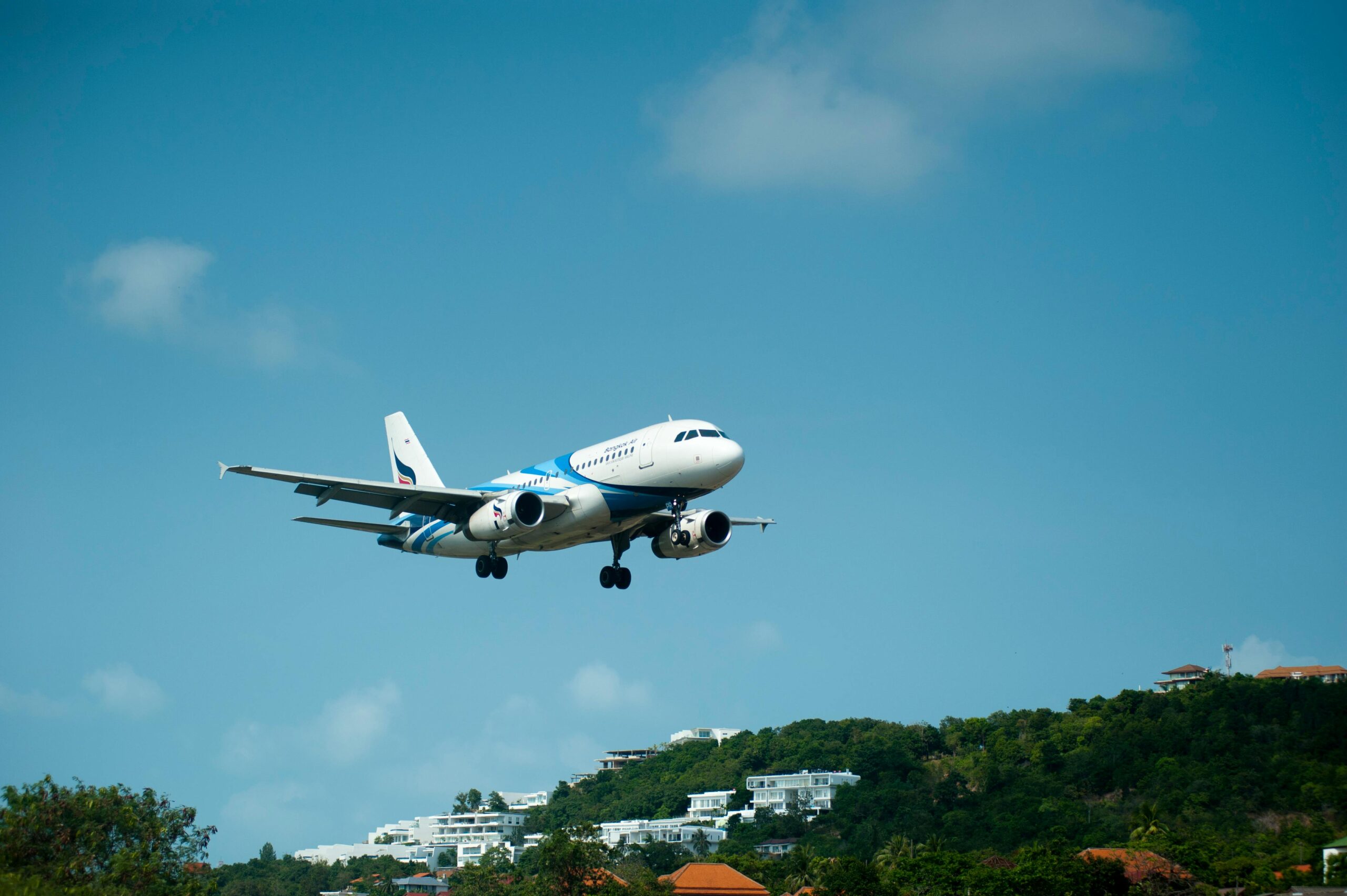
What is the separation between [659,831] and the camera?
156 m

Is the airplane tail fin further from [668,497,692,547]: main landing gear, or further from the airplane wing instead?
[668,497,692,547]: main landing gear

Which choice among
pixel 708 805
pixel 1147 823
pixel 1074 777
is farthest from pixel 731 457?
pixel 708 805

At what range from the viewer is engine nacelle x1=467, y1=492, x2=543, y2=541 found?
45.9 meters

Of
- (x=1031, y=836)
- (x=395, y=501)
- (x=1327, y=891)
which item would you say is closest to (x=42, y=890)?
(x=395, y=501)

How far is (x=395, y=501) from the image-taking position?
166ft

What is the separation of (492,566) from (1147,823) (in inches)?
1921

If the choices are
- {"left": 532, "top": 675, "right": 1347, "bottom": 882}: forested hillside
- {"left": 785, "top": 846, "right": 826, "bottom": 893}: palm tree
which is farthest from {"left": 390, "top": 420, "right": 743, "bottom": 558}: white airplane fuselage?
{"left": 785, "top": 846, "right": 826, "bottom": 893}: palm tree

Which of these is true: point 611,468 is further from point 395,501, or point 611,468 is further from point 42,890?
point 42,890

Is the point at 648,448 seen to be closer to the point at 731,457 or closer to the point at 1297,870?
the point at 731,457

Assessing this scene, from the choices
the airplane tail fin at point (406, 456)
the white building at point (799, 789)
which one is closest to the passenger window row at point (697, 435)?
the airplane tail fin at point (406, 456)

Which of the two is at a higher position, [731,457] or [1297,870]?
[731,457]

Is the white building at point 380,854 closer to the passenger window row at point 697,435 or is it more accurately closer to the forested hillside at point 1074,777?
the forested hillside at point 1074,777

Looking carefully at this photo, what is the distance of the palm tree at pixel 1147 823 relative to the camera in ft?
247

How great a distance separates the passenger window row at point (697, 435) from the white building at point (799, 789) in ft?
359
